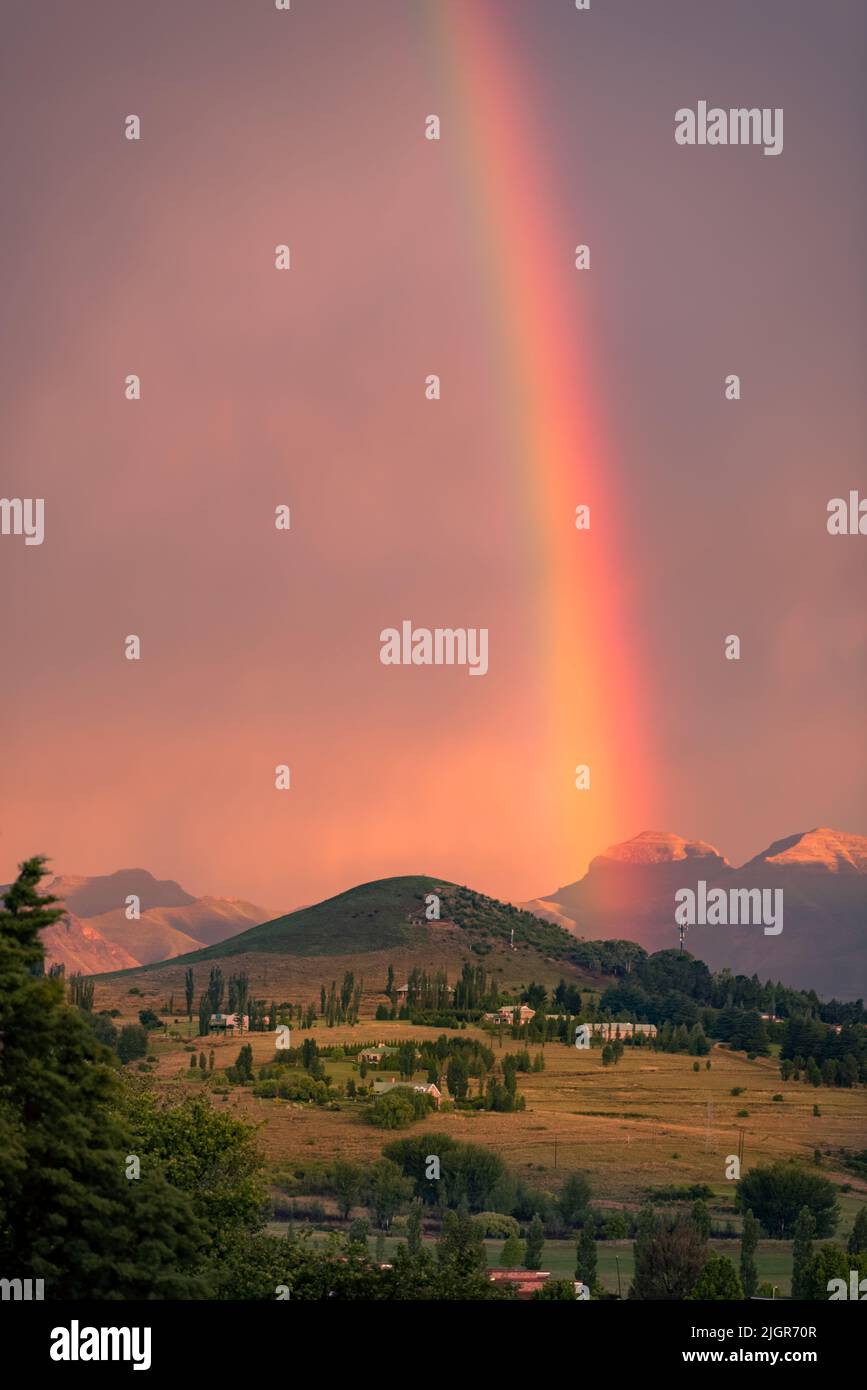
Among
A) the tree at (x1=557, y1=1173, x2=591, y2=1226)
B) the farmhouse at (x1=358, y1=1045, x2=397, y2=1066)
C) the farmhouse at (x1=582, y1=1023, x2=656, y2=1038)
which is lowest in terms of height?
the tree at (x1=557, y1=1173, x2=591, y2=1226)

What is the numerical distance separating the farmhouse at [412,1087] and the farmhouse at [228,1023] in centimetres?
2888

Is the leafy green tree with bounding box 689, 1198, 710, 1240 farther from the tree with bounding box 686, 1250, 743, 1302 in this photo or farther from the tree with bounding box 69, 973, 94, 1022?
the tree with bounding box 69, 973, 94, 1022

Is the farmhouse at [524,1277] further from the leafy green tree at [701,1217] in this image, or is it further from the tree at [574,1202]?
the tree at [574,1202]

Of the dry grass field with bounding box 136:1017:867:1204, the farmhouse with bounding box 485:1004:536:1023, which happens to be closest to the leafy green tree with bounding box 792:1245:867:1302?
the dry grass field with bounding box 136:1017:867:1204

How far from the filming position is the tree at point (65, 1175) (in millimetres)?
32812

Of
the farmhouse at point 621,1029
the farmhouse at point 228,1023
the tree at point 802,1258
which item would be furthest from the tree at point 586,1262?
the farmhouse at point 621,1029

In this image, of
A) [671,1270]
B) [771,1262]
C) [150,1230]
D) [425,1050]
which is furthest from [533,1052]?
[150,1230]

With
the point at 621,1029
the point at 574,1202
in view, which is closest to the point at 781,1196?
the point at 574,1202

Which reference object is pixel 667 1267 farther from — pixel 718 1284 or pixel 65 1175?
pixel 65 1175

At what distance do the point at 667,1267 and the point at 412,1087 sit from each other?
263ft

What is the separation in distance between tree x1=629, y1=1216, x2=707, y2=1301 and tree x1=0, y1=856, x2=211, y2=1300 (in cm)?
4515

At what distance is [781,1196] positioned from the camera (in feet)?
411

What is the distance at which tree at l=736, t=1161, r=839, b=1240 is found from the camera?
123938mm

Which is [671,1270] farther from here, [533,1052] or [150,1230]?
[533,1052]
